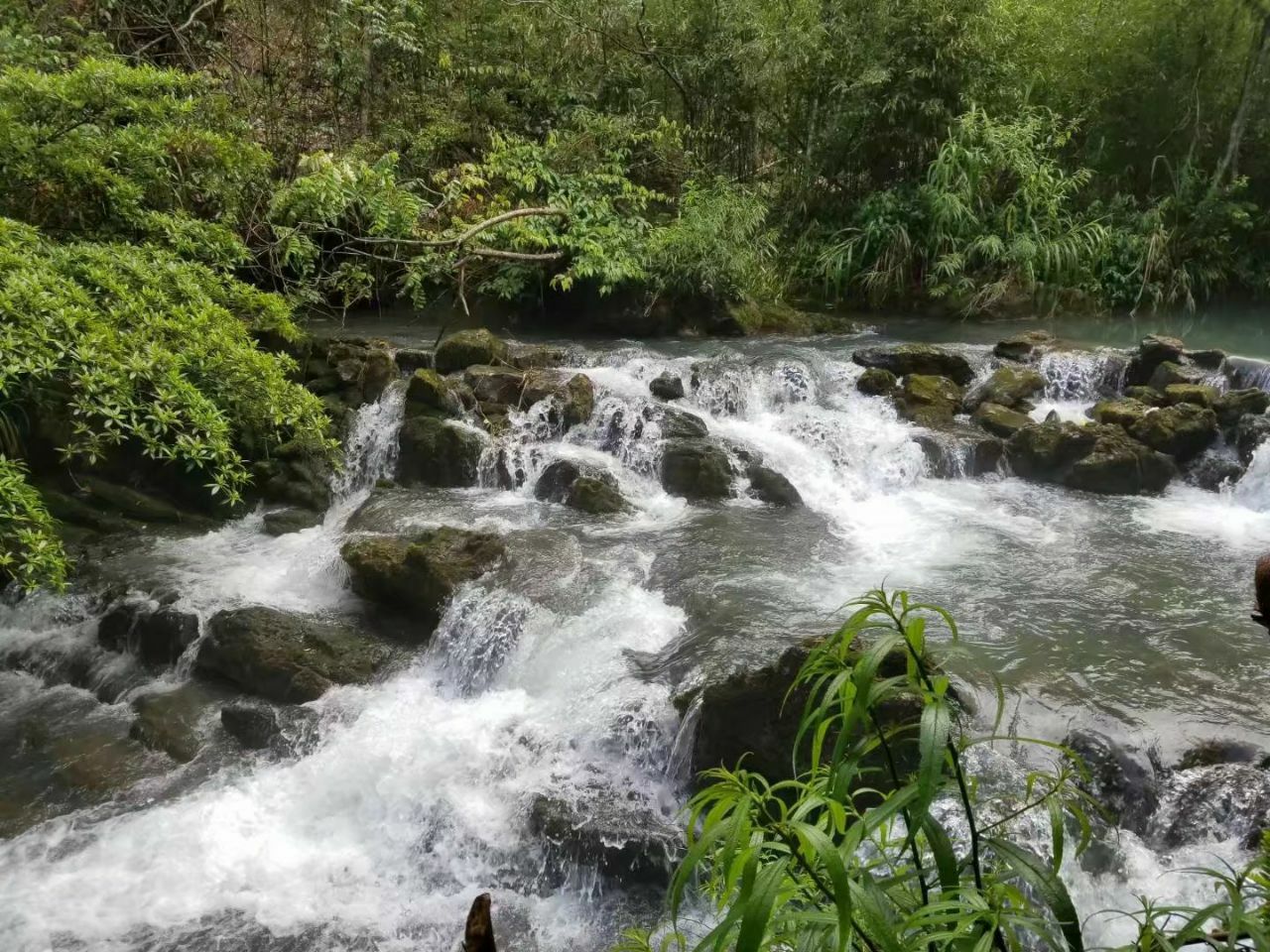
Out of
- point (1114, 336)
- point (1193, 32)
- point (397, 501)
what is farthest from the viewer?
point (1193, 32)

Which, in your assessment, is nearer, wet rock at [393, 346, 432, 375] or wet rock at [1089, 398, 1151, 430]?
wet rock at [1089, 398, 1151, 430]

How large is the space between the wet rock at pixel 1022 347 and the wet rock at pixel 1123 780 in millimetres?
7390

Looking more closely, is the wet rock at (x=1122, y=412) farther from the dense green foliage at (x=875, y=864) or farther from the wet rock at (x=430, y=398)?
the dense green foliage at (x=875, y=864)

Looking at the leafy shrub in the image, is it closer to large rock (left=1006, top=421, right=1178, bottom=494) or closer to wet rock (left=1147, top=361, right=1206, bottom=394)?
large rock (left=1006, top=421, right=1178, bottom=494)

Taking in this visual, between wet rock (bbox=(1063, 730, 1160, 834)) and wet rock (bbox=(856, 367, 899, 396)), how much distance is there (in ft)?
20.4

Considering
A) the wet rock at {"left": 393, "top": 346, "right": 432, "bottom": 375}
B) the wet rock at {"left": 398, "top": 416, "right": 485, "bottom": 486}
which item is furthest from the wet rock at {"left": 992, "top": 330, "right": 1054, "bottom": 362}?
the wet rock at {"left": 393, "top": 346, "right": 432, "bottom": 375}

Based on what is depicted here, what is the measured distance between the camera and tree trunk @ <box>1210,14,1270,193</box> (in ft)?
46.2

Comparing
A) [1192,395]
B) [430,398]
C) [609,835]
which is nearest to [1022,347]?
[1192,395]

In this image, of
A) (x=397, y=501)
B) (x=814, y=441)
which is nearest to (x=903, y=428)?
(x=814, y=441)

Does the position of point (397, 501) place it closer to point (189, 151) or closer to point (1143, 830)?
point (189, 151)

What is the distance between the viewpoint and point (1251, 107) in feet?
47.9

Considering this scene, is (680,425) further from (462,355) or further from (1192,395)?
(1192,395)

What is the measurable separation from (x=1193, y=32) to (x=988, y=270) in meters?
4.93

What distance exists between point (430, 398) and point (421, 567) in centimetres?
328
